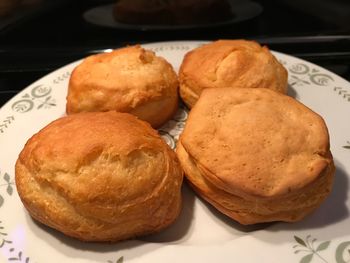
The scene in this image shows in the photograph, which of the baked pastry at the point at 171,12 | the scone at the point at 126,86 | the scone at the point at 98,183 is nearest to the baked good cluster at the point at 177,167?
the scone at the point at 98,183

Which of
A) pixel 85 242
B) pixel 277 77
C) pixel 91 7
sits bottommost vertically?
pixel 85 242

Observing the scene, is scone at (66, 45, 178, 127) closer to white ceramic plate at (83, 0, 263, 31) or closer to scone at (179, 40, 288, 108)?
scone at (179, 40, 288, 108)

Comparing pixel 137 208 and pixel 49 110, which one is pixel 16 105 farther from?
pixel 137 208

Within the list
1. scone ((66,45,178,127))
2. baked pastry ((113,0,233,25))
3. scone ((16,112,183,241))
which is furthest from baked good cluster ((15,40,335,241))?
baked pastry ((113,0,233,25))

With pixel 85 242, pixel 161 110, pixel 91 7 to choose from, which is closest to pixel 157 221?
pixel 85 242

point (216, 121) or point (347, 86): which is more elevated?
point (216, 121)

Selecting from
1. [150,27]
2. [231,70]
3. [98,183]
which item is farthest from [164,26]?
[98,183]
